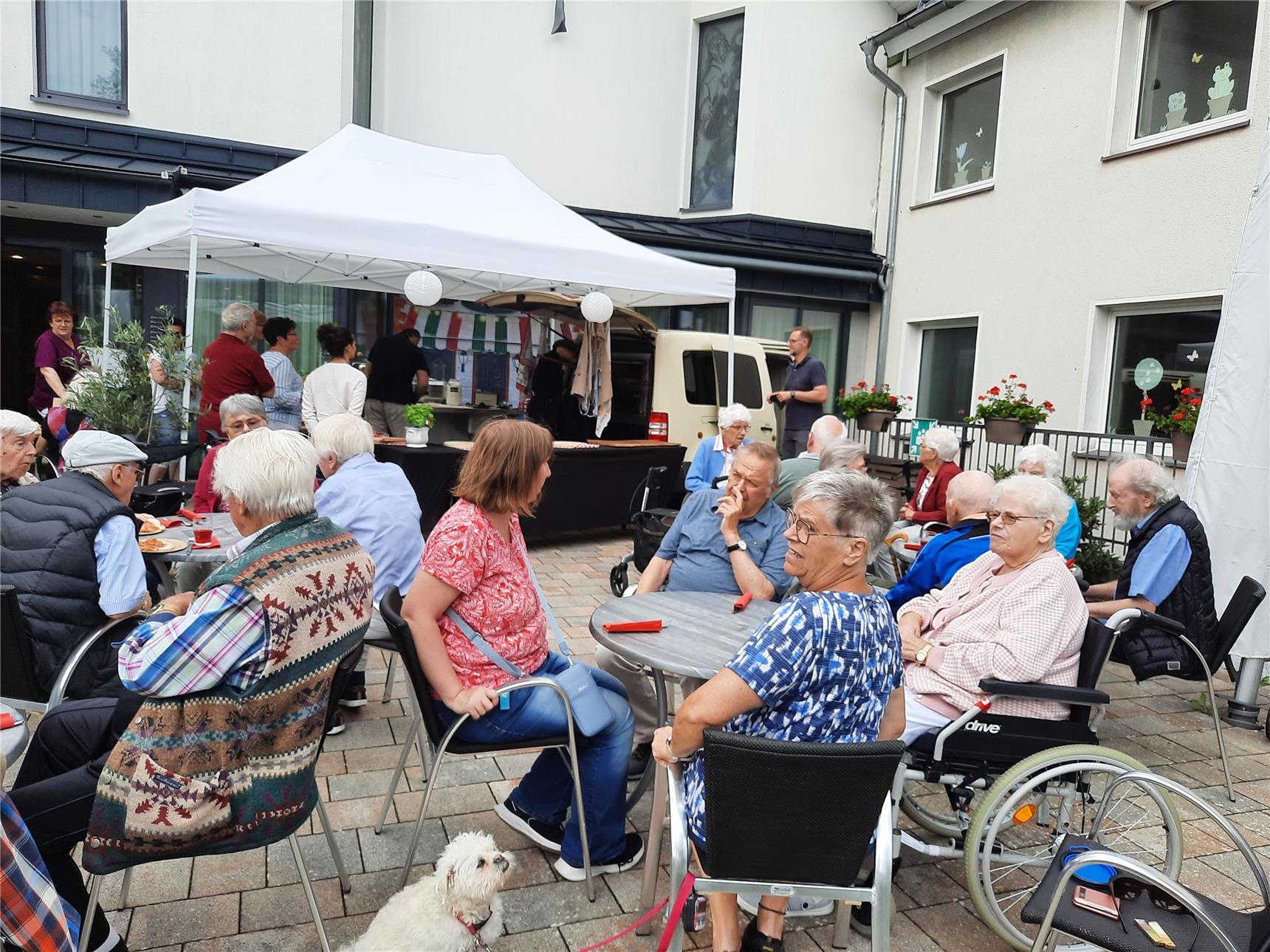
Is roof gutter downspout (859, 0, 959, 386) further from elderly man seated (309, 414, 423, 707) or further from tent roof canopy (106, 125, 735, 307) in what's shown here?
elderly man seated (309, 414, 423, 707)

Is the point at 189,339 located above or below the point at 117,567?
above

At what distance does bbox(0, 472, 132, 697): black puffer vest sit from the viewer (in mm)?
2564

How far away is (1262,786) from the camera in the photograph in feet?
11.6

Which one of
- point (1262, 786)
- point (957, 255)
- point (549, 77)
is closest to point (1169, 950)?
point (1262, 786)

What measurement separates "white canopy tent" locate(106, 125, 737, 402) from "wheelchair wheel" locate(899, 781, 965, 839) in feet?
14.2

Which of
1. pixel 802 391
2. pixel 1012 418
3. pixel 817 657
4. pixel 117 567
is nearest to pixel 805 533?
pixel 817 657

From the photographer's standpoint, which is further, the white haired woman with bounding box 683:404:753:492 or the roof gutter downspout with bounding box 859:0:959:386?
the roof gutter downspout with bounding box 859:0:959:386

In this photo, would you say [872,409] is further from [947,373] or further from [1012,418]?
[1012,418]

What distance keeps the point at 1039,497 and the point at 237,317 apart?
5440mm

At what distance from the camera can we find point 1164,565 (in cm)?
348

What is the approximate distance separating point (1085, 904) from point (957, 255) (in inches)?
367

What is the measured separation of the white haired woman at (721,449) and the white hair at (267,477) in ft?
11.2

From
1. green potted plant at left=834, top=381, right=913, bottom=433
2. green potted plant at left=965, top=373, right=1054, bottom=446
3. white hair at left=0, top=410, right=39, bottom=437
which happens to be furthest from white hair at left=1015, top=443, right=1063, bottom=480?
green potted plant at left=834, top=381, right=913, bottom=433

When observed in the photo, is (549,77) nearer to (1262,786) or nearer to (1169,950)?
(1262,786)
